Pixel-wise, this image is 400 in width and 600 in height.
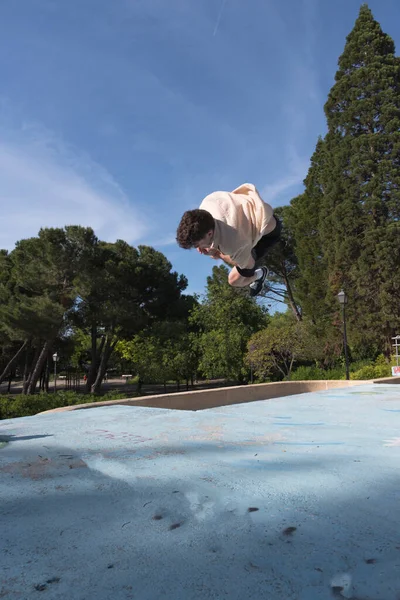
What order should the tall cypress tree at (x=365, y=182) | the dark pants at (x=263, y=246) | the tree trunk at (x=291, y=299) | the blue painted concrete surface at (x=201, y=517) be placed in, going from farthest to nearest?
the tree trunk at (x=291, y=299) < the tall cypress tree at (x=365, y=182) < the dark pants at (x=263, y=246) < the blue painted concrete surface at (x=201, y=517)

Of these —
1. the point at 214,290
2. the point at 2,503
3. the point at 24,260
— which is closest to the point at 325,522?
the point at 2,503

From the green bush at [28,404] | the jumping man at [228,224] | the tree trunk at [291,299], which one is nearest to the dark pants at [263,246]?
the jumping man at [228,224]

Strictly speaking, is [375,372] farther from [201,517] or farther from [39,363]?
[201,517]

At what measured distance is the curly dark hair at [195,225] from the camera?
2.32 metres

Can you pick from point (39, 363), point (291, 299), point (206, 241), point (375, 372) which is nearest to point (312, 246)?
point (291, 299)

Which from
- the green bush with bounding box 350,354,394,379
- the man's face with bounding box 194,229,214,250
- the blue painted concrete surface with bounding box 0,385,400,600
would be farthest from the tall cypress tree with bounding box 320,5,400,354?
the man's face with bounding box 194,229,214,250

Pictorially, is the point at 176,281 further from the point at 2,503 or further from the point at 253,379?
the point at 2,503

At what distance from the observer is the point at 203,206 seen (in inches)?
99.1

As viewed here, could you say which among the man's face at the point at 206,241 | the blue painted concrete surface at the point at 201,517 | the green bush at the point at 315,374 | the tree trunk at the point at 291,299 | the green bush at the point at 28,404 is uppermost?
the tree trunk at the point at 291,299

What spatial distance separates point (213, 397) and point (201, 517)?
6080mm

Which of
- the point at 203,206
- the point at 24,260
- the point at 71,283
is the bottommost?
the point at 203,206

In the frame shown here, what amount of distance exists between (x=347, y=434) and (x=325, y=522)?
1.64 m

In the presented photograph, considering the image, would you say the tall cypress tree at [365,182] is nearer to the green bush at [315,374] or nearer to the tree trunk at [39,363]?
the green bush at [315,374]

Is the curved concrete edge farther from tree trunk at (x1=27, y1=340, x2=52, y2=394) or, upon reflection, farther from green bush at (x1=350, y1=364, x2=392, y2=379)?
tree trunk at (x1=27, y1=340, x2=52, y2=394)
